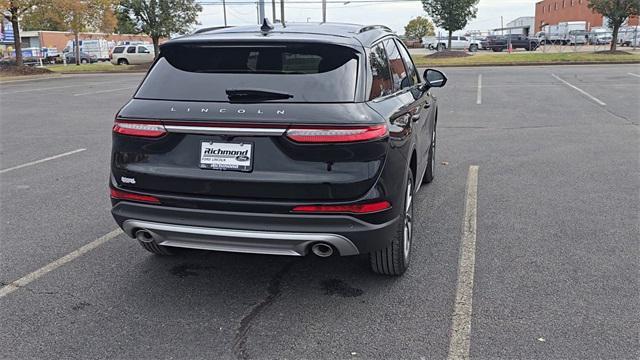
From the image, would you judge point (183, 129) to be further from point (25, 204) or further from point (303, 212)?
point (25, 204)

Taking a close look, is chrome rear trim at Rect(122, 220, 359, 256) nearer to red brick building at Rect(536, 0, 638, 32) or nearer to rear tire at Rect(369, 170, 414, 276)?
rear tire at Rect(369, 170, 414, 276)

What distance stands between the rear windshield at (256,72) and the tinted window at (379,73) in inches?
8.3

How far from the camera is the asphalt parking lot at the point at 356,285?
3133mm

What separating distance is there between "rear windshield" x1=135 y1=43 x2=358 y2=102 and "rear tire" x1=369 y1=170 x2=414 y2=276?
900 mm

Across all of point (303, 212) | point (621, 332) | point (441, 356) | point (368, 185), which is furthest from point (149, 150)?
point (621, 332)

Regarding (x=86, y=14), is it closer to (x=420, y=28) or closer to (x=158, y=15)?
(x=158, y=15)

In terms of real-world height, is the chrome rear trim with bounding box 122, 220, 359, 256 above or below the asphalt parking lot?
above

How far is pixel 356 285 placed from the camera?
384cm

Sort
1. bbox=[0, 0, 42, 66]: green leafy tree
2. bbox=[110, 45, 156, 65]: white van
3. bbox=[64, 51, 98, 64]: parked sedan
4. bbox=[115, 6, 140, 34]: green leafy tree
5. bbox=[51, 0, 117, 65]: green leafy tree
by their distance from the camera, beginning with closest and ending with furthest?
bbox=[0, 0, 42, 66]: green leafy tree, bbox=[51, 0, 117, 65]: green leafy tree, bbox=[115, 6, 140, 34]: green leafy tree, bbox=[110, 45, 156, 65]: white van, bbox=[64, 51, 98, 64]: parked sedan

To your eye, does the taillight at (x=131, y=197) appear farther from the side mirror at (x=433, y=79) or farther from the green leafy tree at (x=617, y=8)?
the green leafy tree at (x=617, y=8)

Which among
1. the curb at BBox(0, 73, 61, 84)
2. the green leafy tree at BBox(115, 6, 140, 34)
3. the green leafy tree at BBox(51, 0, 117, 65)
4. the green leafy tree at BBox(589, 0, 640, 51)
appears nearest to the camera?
the curb at BBox(0, 73, 61, 84)

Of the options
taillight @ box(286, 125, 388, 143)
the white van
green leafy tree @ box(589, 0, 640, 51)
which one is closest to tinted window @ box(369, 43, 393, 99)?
taillight @ box(286, 125, 388, 143)

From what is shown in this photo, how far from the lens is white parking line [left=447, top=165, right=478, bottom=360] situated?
3.08 meters

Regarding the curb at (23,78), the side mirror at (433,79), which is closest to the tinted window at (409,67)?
the side mirror at (433,79)
